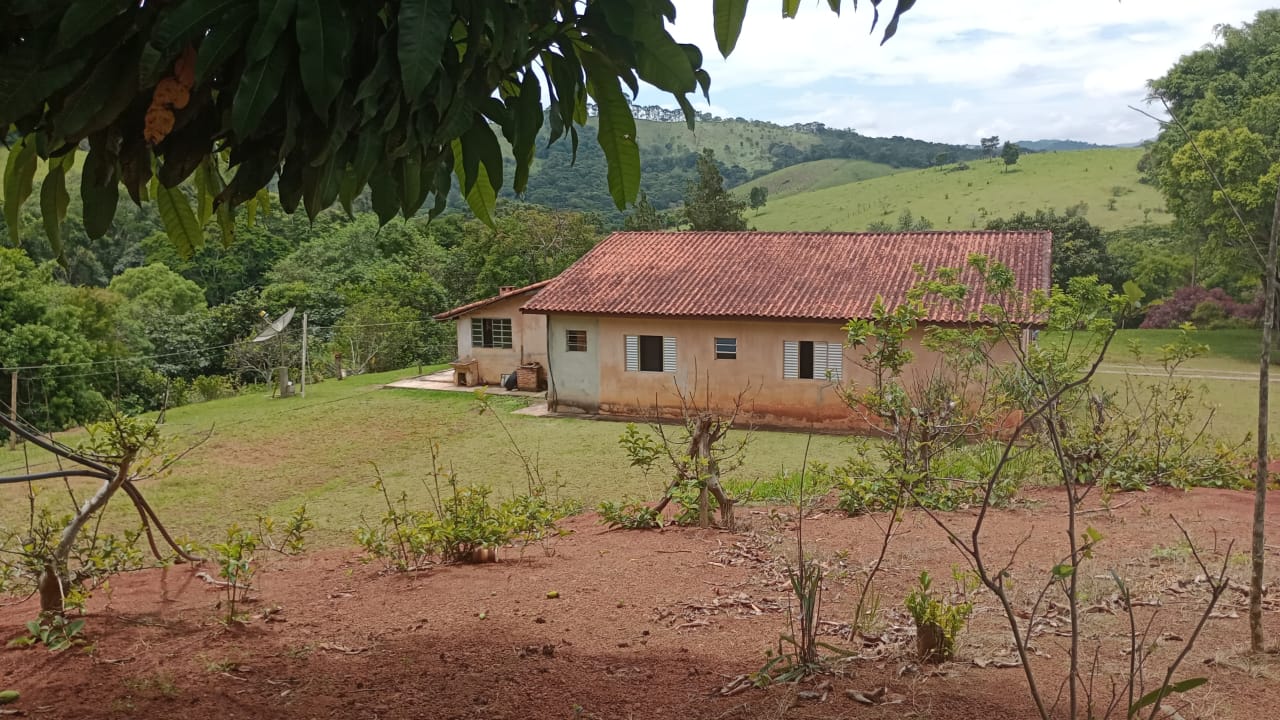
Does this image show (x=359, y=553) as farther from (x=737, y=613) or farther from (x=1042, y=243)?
(x=1042, y=243)

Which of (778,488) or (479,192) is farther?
(778,488)

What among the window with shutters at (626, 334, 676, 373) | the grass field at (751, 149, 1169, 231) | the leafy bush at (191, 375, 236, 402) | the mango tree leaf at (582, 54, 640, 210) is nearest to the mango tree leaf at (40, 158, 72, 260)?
the mango tree leaf at (582, 54, 640, 210)

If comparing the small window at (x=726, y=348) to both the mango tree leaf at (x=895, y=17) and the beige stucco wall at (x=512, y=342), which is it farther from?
the mango tree leaf at (x=895, y=17)

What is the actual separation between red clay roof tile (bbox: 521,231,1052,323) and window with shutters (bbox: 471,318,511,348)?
6.49 feet

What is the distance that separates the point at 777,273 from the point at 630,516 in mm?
11695

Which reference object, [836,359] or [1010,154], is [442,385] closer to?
[836,359]

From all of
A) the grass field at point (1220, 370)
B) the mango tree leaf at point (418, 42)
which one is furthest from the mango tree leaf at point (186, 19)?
the grass field at point (1220, 370)

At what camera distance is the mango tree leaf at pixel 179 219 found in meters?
2.49

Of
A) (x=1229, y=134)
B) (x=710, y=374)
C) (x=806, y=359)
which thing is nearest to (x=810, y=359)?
(x=806, y=359)

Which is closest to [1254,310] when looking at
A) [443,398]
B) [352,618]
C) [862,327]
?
[443,398]

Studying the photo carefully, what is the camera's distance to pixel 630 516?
6500mm

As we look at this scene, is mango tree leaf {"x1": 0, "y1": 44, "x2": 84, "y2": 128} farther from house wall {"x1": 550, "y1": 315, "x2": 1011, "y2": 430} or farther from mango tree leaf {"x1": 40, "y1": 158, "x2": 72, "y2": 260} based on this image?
house wall {"x1": 550, "y1": 315, "x2": 1011, "y2": 430}

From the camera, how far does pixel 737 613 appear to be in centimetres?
405

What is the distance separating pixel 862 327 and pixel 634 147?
6068mm
